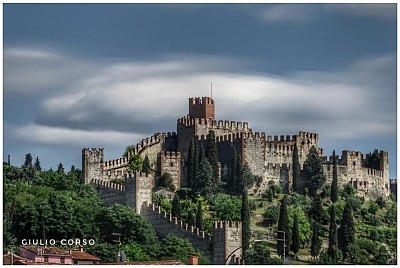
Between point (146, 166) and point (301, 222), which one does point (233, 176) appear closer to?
point (146, 166)

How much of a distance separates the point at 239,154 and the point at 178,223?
1338 centimetres

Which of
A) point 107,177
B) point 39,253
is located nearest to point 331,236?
point 107,177

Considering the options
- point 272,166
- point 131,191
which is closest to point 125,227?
point 131,191

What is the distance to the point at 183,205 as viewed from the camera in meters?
91.2

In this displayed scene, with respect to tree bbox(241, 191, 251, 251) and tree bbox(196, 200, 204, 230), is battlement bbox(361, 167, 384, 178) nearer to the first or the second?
tree bbox(241, 191, 251, 251)

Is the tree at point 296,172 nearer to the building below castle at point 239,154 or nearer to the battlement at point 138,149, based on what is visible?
the building below castle at point 239,154

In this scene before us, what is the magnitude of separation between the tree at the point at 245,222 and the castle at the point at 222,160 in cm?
473

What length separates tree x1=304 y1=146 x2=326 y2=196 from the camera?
98250mm

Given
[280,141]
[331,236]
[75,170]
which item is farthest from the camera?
[280,141]

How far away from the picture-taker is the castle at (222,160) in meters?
92.9

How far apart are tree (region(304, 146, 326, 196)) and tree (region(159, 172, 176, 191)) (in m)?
8.28

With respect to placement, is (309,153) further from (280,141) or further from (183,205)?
(183,205)

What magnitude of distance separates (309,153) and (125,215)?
19443 millimetres

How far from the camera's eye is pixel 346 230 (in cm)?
8969
